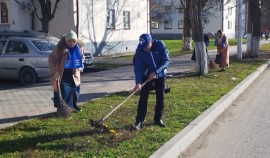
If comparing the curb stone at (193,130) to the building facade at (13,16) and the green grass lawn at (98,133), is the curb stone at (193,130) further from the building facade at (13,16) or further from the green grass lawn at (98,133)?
the building facade at (13,16)

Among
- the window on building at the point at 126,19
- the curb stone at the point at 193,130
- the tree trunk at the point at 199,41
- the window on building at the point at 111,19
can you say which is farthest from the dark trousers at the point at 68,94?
the window on building at the point at 126,19

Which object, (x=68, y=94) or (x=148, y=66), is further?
(x=68, y=94)

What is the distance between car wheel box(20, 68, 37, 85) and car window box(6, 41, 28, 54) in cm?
62

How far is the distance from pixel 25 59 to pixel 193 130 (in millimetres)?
8141

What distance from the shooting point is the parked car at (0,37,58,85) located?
44.7 feet

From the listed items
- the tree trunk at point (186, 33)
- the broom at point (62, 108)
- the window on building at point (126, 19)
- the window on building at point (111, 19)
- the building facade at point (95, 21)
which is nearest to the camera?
the broom at point (62, 108)

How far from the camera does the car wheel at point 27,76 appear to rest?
1370 cm

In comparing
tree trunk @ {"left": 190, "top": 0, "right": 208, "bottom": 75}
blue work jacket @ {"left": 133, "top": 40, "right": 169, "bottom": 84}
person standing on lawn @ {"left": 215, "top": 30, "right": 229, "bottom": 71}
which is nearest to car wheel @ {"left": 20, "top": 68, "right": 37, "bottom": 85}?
tree trunk @ {"left": 190, "top": 0, "right": 208, "bottom": 75}

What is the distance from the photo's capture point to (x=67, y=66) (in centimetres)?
792

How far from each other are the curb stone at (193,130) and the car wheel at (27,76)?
20.5 feet

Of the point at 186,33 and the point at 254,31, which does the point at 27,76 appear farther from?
the point at 186,33

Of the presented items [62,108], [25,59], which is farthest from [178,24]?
[62,108]

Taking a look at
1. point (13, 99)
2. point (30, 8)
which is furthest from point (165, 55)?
point (30, 8)

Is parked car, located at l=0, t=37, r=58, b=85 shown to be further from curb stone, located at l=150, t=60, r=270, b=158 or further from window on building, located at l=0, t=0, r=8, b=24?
window on building, located at l=0, t=0, r=8, b=24
